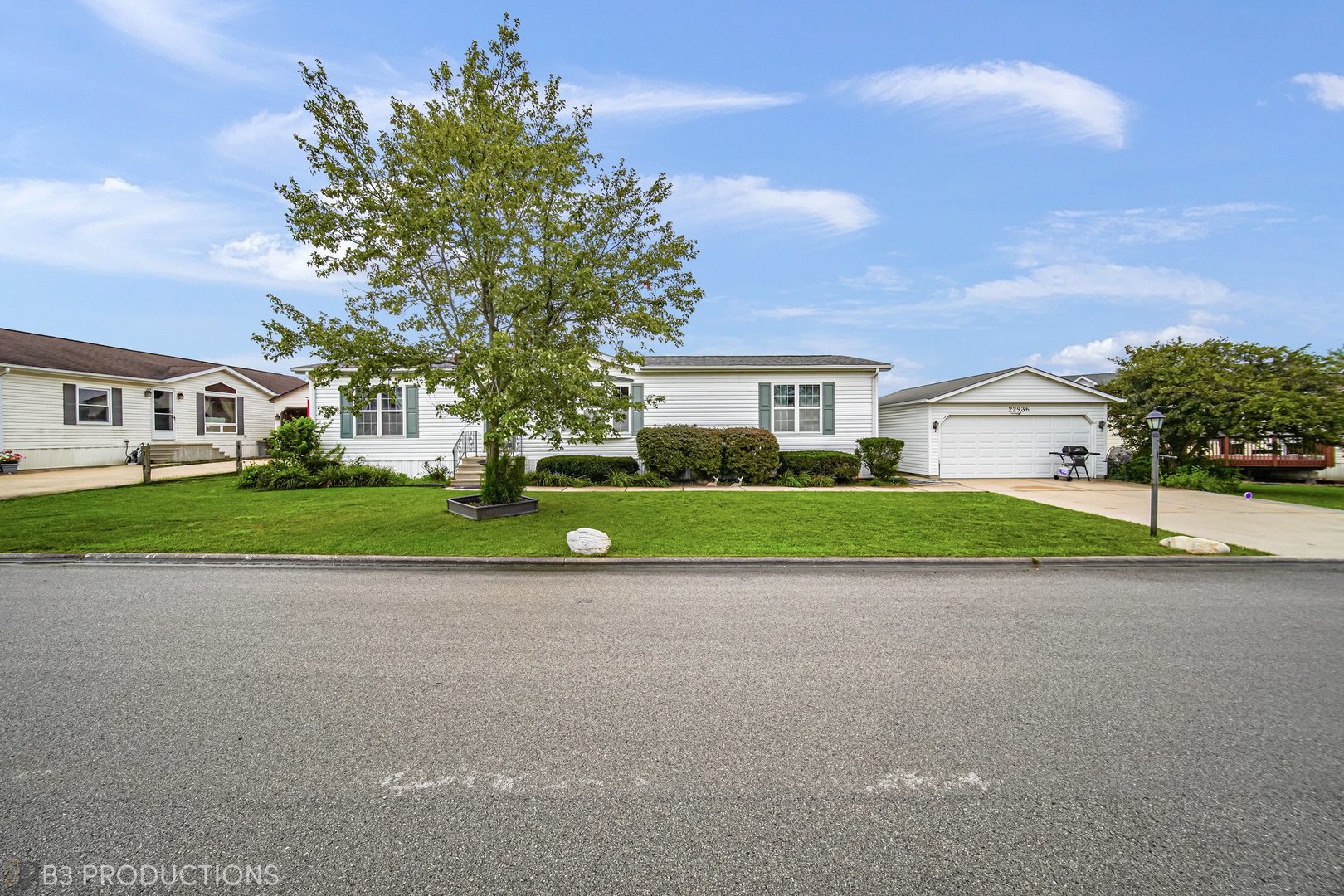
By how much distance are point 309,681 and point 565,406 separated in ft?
20.8

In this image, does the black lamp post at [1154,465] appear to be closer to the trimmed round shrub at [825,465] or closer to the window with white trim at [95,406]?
the trimmed round shrub at [825,465]

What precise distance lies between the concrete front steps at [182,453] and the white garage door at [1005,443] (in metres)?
27.2

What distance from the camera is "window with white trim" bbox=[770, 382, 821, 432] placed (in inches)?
714

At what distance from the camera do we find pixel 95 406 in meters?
19.6

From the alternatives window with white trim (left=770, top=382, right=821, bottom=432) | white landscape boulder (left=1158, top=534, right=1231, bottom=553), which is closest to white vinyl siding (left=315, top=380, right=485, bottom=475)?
window with white trim (left=770, top=382, right=821, bottom=432)

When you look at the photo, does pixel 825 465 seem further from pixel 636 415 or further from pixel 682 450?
pixel 636 415

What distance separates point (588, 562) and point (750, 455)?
377 inches

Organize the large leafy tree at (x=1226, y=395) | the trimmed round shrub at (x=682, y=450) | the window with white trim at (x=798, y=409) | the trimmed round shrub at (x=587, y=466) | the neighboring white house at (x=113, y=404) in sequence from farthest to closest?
the window with white trim at (x=798, y=409), the neighboring white house at (x=113, y=404), the trimmed round shrub at (x=587, y=466), the trimmed round shrub at (x=682, y=450), the large leafy tree at (x=1226, y=395)

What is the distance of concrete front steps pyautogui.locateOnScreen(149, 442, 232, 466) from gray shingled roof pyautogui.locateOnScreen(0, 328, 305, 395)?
2.71m

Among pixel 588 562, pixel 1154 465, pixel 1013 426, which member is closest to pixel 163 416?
pixel 588 562

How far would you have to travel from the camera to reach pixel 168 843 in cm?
211

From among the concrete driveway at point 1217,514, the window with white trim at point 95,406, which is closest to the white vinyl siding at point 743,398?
the concrete driveway at point 1217,514

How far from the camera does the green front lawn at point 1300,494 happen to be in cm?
1324

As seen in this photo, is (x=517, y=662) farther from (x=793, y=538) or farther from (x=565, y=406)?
(x=565, y=406)
